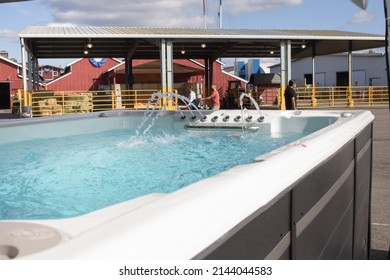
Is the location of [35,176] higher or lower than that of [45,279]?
lower

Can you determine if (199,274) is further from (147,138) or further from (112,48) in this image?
(112,48)

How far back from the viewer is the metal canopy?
16.4m

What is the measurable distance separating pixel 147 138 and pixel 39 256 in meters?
5.63

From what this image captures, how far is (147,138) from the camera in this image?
21.0ft

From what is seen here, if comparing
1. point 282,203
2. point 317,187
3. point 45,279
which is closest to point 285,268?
point 282,203

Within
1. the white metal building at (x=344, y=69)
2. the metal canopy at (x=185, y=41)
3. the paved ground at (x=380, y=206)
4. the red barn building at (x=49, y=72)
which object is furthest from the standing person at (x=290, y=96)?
the red barn building at (x=49, y=72)

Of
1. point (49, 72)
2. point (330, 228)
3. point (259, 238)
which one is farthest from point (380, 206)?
point (49, 72)

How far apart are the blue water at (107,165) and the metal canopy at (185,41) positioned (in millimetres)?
10129

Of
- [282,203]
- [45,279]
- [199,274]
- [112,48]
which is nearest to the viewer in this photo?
[45,279]

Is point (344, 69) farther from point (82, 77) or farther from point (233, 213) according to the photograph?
point (233, 213)

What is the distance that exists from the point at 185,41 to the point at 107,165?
13531 millimetres

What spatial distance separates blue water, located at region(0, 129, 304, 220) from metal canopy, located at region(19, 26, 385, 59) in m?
10.1

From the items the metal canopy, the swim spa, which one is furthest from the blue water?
the metal canopy

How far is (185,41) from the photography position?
17.5 m
